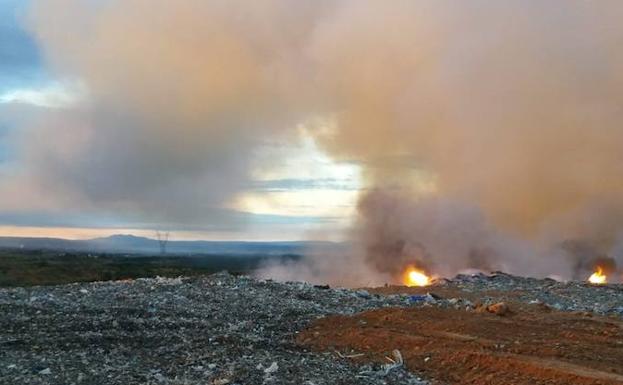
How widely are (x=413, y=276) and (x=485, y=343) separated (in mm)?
35445

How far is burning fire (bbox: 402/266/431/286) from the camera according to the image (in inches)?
1928

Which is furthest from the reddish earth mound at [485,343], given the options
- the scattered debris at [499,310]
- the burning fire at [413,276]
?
the burning fire at [413,276]

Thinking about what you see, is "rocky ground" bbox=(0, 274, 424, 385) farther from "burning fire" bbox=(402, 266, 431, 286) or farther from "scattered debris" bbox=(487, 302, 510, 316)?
"burning fire" bbox=(402, 266, 431, 286)

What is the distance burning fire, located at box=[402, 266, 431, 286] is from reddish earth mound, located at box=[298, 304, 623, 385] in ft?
94.2

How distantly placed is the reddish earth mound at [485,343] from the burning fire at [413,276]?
28.7 m

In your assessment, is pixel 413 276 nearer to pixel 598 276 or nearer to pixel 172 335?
pixel 598 276

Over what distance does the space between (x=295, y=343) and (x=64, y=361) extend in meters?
5.01

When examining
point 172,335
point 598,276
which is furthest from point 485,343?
point 598,276

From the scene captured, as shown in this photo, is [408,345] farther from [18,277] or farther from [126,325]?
[18,277]

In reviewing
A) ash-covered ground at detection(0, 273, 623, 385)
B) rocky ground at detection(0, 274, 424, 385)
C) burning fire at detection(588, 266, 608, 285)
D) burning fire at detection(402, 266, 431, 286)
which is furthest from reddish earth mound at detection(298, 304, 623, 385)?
burning fire at detection(588, 266, 608, 285)

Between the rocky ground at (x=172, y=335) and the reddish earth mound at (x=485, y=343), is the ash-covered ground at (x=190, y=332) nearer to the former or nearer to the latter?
the rocky ground at (x=172, y=335)

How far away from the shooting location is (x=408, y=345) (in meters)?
15.3

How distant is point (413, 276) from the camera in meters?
50.7

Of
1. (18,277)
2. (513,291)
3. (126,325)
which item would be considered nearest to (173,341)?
(126,325)
